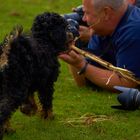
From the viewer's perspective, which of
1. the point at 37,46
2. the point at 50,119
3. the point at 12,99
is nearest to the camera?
the point at 12,99

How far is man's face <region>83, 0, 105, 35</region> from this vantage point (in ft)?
26.2

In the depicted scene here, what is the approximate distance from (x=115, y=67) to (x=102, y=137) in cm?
162

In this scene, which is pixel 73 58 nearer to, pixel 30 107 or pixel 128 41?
pixel 128 41

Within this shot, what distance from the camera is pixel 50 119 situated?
24.0 ft

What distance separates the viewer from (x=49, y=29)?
6984 millimetres

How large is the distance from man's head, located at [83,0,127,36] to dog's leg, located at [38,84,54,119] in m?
1.42

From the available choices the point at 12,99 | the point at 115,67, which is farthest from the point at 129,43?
the point at 12,99

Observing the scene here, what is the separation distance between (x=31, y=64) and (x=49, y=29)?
789 millimetres

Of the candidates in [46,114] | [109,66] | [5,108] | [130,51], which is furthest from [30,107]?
[130,51]

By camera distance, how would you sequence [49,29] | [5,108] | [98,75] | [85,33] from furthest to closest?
[85,33] < [98,75] < [49,29] < [5,108]

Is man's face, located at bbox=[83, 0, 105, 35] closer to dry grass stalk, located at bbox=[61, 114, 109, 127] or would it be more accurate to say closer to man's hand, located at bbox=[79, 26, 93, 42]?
man's hand, located at bbox=[79, 26, 93, 42]

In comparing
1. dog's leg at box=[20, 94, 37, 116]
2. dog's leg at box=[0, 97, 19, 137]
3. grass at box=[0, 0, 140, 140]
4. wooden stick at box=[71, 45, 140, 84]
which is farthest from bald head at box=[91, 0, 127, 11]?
dog's leg at box=[0, 97, 19, 137]

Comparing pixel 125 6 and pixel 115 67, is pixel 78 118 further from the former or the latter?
pixel 125 6

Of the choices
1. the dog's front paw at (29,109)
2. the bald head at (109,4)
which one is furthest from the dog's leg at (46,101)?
the bald head at (109,4)
